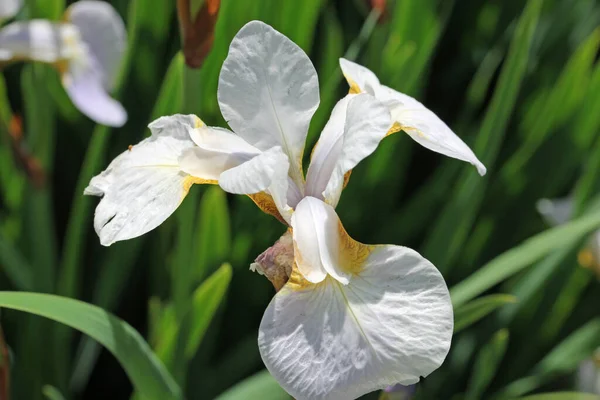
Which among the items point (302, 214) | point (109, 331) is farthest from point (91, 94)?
point (302, 214)

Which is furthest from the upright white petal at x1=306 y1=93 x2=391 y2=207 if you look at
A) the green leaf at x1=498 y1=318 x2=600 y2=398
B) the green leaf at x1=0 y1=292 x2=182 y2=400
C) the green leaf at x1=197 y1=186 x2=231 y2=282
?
the green leaf at x1=498 y1=318 x2=600 y2=398

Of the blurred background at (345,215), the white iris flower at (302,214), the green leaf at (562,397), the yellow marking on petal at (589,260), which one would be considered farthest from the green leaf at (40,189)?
the yellow marking on petal at (589,260)

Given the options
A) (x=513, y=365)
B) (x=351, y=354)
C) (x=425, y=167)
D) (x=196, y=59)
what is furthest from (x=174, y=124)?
(x=425, y=167)

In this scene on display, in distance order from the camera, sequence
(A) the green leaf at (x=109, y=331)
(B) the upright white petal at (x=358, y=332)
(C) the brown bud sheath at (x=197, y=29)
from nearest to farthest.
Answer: (B) the upright white petal at (x=358, y=332) → (A) the green leaf at (x=109, y=331) → (C) the brown bud sheath at (x=197, y=29)

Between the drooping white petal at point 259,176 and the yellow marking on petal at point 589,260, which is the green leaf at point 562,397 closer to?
the yellow marking on petal at point 589,260

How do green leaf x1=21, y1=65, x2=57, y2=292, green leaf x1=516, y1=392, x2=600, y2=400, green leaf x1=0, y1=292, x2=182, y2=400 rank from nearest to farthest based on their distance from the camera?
green leaf x1=0, y1=292, x2=182, y2=400 → green leaf x1=516, y1=392, x2=600, y2=400 → green leaf x1=21, y1=65, x2=57, y2=292

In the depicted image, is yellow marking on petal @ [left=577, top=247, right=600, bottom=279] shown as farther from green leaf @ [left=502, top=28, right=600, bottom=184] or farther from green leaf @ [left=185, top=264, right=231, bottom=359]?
green leaf @ [left=185, top=264, right=231, bottom=359]
